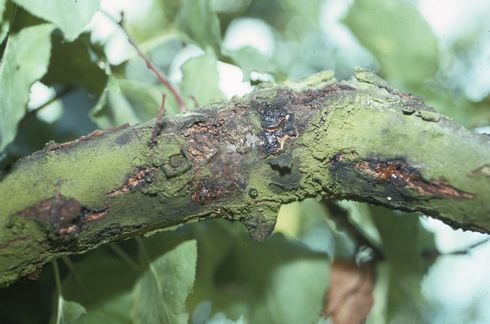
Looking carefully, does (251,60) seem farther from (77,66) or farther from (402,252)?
(402,252)

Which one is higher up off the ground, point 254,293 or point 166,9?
point 166,9

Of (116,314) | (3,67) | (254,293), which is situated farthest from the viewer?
(254,293)

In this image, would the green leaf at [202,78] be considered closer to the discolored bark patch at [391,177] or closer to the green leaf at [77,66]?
the green leaf at [77,66]

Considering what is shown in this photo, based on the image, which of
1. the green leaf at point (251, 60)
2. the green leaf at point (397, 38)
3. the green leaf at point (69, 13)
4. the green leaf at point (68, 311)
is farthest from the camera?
the green leaf at point (397, 38)

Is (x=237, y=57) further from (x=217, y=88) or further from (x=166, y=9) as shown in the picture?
(x=166, y=9)

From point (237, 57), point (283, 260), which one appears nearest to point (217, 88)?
point (237, 57)

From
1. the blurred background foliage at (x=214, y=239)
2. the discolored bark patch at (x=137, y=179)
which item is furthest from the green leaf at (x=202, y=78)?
the discolored bark patch at (x=137, y=179)

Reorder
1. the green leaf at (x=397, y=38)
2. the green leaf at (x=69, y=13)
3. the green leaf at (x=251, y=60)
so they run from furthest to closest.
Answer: the green leaf at (x=397, y=38), the green leaf at (x=251, y=60), the green leaf at (x=69, y=13)

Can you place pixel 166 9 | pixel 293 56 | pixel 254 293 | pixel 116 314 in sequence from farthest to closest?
pixel 166 9 → pixel 293 56 → pixel 254 293 → pixel 116 314
